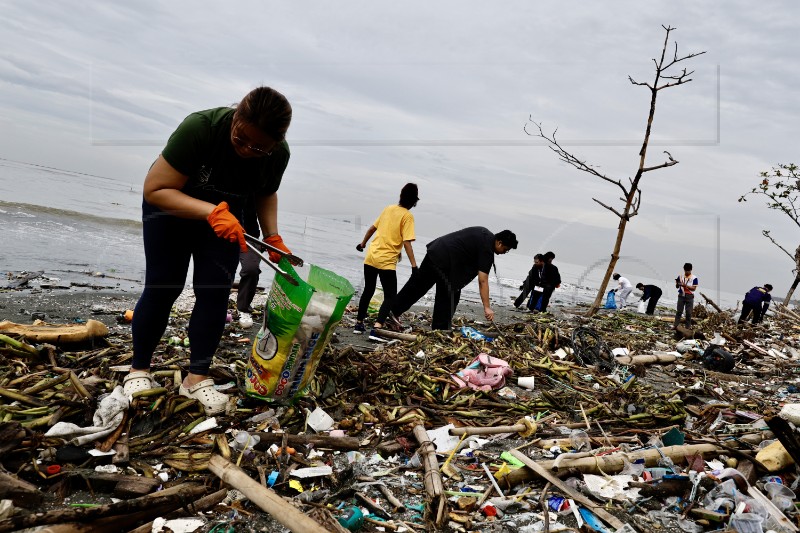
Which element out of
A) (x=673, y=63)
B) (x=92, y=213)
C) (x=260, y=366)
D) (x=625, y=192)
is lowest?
(x=92, y=213)

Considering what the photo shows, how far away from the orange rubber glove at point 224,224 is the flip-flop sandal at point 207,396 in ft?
3.25

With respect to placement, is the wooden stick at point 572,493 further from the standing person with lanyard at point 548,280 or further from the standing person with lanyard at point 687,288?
the standing person with lanyard at point 548,280

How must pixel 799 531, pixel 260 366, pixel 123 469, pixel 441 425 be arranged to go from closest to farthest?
pixel 799 531 < pixel 123 469 < pixel 260 366 < pixel 441 425

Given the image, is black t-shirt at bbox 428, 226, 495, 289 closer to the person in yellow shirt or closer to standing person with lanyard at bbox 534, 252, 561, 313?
the person in yellow shirt

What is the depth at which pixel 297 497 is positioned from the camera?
7.33 feet

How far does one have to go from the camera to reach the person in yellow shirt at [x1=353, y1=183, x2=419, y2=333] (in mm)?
6660

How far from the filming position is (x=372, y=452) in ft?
9.41

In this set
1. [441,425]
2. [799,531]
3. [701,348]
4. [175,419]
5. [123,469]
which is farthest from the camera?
[701,348]

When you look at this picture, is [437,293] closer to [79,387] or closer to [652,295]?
[79,387]

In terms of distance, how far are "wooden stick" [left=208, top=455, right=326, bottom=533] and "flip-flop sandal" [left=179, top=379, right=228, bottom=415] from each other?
2.22ft

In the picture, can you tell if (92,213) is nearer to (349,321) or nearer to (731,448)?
(349,321)

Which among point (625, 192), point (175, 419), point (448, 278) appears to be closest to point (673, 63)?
point (625, 192)

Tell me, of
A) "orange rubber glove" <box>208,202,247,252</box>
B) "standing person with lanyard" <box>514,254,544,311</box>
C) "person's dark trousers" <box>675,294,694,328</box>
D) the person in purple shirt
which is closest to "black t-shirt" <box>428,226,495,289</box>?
"orange rubber glove" <box>208,202,247,252</box>

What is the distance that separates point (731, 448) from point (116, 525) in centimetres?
297
